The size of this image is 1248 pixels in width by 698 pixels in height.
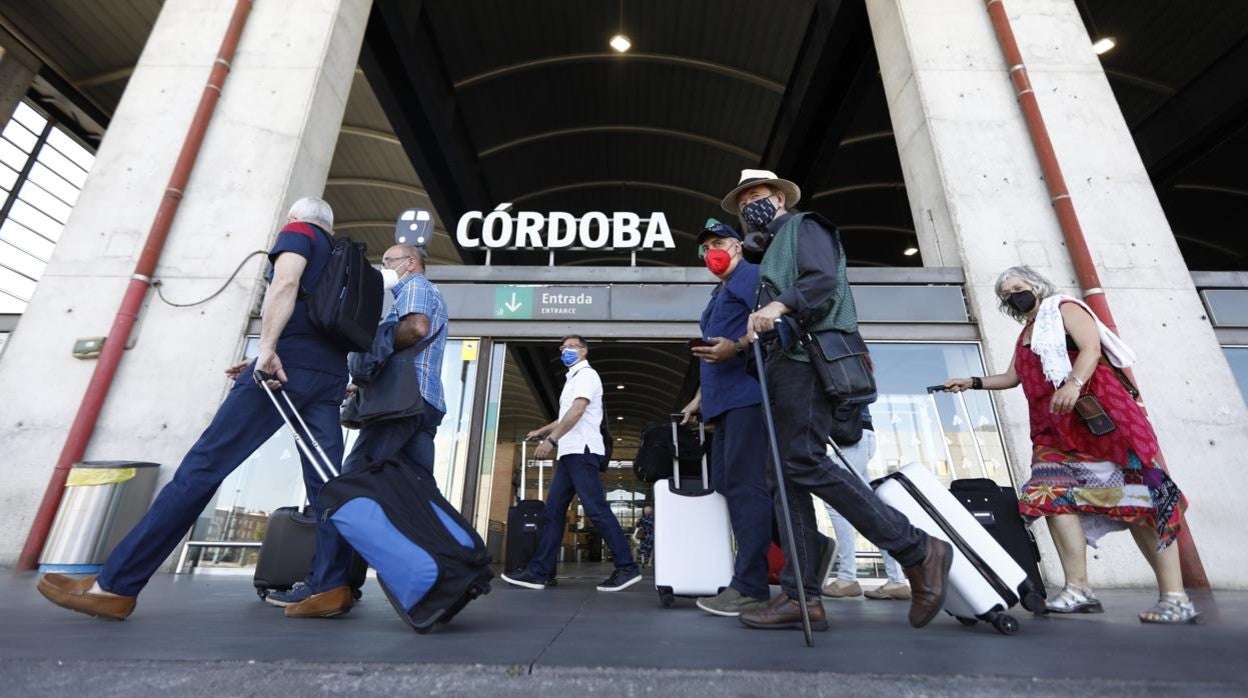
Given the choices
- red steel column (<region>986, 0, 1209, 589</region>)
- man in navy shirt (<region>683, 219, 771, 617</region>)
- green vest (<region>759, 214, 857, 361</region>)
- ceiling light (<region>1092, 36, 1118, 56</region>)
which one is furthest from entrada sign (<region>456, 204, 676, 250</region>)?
ceiling light (<region>1092, 36, 1118, 56</region>)

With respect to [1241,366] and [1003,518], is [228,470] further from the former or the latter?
[1241,366]

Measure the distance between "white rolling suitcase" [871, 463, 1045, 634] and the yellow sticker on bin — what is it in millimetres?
6071

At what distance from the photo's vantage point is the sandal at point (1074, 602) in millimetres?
3022

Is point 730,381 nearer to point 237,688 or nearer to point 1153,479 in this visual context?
point 1153,479

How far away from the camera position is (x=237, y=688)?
54.6 inches

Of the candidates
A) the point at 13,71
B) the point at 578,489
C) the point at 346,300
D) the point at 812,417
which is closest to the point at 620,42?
the point at 578,489

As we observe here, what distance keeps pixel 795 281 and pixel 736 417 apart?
853 mm

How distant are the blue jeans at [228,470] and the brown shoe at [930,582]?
2.39m

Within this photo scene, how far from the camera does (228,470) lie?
2688 millimetres

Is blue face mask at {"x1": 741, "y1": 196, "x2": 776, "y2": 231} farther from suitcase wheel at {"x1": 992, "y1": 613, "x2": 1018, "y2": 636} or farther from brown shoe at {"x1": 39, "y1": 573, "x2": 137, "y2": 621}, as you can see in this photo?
brown shoe at {"x1": 39, "y1": 573, "x2": 137, "y2": 621}

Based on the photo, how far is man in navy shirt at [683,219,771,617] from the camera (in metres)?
2.91

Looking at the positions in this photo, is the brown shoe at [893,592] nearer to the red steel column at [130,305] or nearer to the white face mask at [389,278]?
the white face mask at [389,278]

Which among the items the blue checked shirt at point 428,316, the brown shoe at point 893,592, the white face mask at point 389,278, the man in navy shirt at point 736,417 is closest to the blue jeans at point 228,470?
the blue checked shirt at point 428,316

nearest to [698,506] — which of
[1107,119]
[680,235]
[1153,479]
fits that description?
[1153,479]
